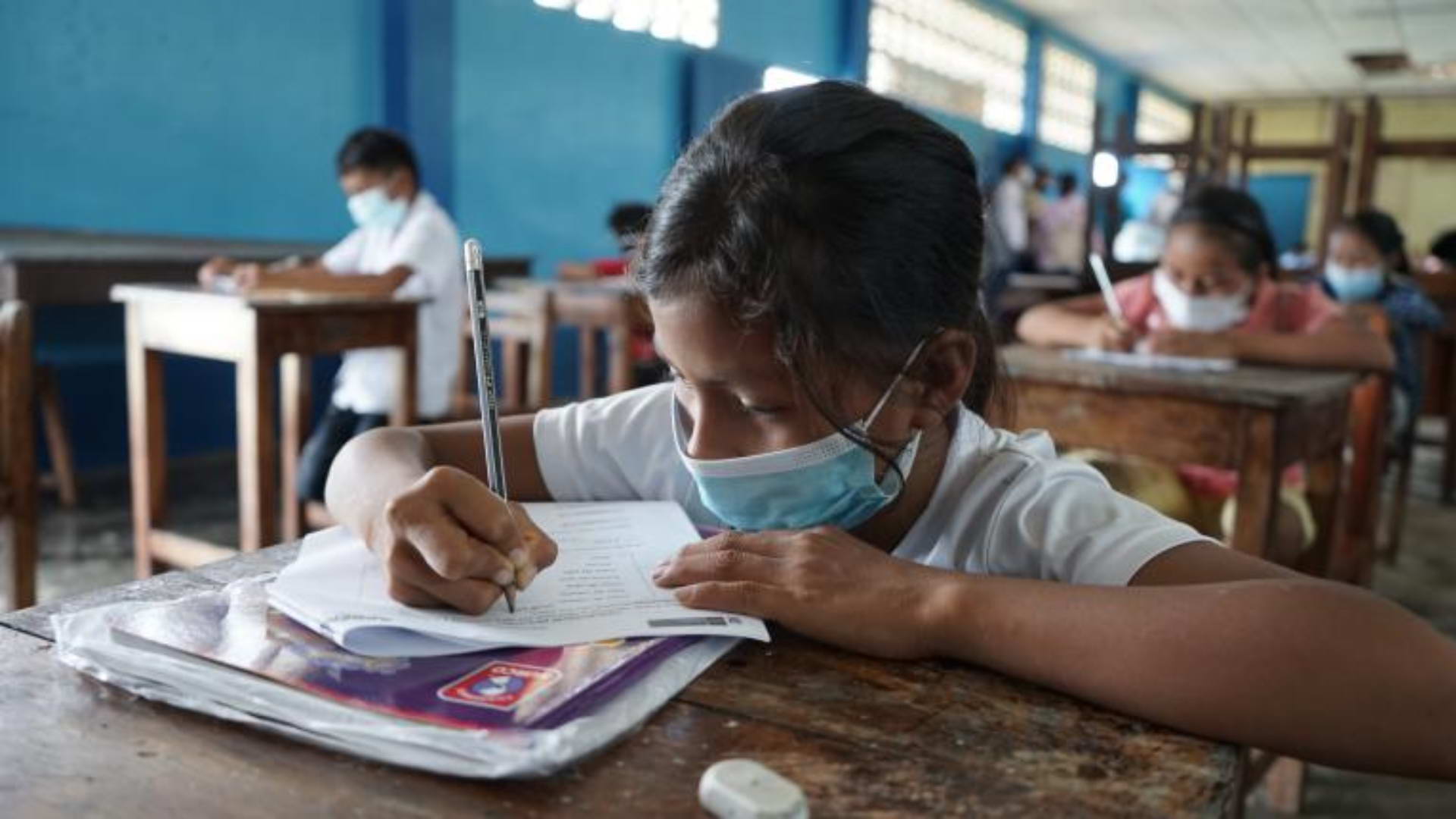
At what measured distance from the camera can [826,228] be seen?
788 mm

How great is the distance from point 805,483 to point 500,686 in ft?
1.16

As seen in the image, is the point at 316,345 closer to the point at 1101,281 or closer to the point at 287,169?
the point at 1101,281

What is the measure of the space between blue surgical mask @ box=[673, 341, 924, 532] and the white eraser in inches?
15.1

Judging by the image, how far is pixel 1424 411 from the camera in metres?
6.29

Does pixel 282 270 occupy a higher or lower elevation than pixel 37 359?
higher

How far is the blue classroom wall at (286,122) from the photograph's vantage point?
3.78m

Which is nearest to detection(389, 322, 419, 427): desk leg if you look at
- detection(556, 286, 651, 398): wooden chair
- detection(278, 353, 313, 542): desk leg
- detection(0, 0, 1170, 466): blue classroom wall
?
detection(278, 353, 313, 542): desk leg

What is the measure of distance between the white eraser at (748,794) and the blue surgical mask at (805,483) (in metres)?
0.38

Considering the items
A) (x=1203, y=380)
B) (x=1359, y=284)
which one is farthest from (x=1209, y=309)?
(x=1359, y=284)

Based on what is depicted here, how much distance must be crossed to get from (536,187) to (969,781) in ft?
18.1

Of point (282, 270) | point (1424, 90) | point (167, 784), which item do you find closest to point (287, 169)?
point (282, 270)

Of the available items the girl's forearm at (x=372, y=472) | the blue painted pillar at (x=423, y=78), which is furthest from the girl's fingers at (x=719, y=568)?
the blue painted pillar at (x=423, y=78)

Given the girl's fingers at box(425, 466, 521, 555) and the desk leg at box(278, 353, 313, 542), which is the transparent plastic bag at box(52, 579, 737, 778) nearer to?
the girl's fingers at box(425, 466, 521, 555)

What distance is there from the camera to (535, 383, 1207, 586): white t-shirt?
0.79m
